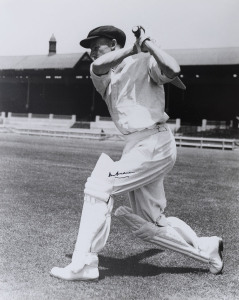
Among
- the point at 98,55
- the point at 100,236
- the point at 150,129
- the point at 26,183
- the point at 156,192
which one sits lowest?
the point at 26,183

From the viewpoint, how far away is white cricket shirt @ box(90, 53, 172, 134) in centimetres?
330

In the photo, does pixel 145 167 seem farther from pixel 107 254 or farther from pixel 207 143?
pixel 207 143

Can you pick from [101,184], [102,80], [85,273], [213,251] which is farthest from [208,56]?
[85,273]

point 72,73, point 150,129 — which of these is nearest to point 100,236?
point 150,129

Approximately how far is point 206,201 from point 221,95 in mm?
30246

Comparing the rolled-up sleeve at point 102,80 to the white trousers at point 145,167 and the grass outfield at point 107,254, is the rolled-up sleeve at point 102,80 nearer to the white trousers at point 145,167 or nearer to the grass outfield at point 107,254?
the white trousers at point 145,167

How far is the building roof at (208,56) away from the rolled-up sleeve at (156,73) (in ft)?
111

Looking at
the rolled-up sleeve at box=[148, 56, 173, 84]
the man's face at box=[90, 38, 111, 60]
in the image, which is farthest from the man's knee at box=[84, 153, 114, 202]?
the man's face at box=[90, 38, 111, 60]

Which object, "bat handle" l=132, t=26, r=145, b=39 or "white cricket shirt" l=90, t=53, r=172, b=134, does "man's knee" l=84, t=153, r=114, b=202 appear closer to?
"white cricket shirt" l=90, t=53, r=172, b=134

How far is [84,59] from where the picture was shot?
4453 cm

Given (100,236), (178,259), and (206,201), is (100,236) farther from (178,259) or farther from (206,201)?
(206,201)

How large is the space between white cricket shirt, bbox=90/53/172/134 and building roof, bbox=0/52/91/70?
1568 inches

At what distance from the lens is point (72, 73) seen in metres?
42.6

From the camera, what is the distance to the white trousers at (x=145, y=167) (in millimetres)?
3229
